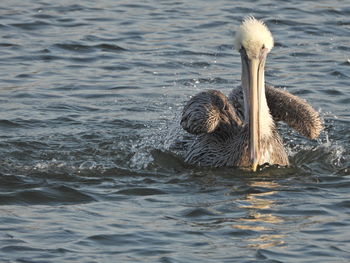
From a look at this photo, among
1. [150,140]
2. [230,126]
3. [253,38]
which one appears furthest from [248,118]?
[150,140]

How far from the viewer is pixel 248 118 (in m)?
8.11

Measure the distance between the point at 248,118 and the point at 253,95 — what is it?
331mm

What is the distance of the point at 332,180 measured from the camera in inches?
311

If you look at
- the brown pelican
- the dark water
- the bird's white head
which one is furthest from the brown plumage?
the bird's white head

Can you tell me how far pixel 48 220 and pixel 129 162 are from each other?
186cm

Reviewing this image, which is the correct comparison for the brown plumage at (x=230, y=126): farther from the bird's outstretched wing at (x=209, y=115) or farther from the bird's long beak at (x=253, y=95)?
the bird's long beak at (x=253, y=95)

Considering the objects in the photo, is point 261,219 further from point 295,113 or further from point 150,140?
point 150,140

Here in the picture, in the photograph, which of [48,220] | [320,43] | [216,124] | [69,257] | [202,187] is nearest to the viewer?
[69,257]

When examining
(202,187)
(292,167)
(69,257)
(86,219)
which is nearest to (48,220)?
(86,219)

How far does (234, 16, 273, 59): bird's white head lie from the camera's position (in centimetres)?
783

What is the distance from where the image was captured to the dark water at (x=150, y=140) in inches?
251

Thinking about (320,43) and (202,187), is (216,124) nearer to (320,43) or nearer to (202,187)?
(202,187)

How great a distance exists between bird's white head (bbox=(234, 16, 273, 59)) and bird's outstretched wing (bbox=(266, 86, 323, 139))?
1035 mm

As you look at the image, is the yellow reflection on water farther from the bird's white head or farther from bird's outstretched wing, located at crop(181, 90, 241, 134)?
the bird's white head
